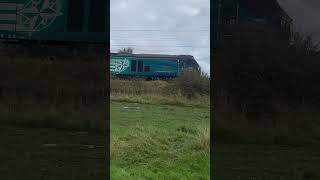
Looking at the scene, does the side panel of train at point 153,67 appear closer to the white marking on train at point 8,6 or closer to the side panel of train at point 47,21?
the side panel of train at point 47,21

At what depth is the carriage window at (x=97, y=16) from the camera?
362 cm

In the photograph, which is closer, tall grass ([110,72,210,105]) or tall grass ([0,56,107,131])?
tall grass ([0,56,107,131])

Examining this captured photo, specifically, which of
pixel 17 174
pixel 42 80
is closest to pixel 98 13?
pixel 42 80

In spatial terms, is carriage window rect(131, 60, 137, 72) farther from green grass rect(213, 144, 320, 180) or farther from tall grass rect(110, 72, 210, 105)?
green grass rect(213, 144, 320, 180)

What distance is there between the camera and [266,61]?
3.59 metres

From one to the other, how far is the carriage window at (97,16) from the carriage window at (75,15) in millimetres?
168

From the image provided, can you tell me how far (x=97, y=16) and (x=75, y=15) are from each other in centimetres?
57

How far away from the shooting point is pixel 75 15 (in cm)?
418

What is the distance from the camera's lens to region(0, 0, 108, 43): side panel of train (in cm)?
402

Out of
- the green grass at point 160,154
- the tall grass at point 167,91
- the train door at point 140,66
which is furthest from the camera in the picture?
the train door at point 140,66

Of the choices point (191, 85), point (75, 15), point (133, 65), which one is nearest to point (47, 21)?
point (75, 15)

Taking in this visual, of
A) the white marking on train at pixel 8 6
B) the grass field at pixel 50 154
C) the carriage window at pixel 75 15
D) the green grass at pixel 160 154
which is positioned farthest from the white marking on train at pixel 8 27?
the green grass at pixel 160 154

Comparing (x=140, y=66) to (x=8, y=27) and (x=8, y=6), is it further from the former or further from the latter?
(x=8, y=6)

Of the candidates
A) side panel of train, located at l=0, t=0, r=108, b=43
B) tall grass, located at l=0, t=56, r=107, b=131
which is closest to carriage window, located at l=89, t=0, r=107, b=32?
side panel of train, located at l=0, t=0, r=108, b=43
